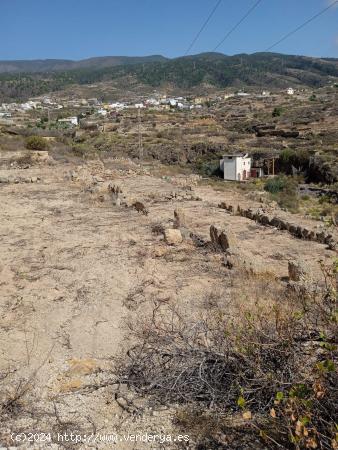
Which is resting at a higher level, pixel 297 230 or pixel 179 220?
pixel 179 220

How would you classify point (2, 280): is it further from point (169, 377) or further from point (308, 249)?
point (308, 249)

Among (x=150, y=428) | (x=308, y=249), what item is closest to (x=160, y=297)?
(x=150, y=428)

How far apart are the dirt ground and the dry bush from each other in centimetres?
28

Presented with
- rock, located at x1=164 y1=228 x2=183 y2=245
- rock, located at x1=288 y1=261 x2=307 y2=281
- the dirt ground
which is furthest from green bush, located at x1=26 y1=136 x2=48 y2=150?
rock, located at x1=288 y1=261 x2=307 y2=281

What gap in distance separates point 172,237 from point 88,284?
2.27m

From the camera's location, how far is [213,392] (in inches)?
138

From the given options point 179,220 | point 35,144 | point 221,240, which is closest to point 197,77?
point 35,144

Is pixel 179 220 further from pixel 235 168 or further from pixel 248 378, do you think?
pixel 235 168

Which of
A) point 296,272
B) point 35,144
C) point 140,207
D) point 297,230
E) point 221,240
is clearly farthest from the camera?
point 35,144

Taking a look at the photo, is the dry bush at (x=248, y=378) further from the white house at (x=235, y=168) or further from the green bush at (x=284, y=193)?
the white house at (x=235, y=168)

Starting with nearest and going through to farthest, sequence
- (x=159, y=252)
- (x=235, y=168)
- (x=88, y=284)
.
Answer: (x=88, y=284), (x=159, y=252), (x=235, y=168)

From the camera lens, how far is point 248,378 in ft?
11.4

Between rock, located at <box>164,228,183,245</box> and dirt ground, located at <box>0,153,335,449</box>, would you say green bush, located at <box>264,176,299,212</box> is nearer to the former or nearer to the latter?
dirt ground, located at <box>0,153,335,449</box>

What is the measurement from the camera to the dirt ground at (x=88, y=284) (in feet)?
12.0
